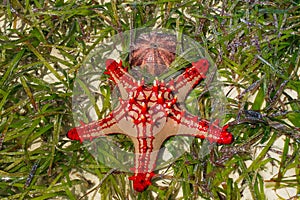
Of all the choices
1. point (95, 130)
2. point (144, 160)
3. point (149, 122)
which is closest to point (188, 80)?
point (149, 122)

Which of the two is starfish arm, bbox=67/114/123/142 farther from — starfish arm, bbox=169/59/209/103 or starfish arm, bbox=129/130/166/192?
starfish arm, bbox=169/59/209/103

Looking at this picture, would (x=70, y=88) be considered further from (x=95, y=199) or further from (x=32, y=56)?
(x=95, y=199)

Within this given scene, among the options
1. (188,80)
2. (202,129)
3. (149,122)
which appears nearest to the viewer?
(149,122)

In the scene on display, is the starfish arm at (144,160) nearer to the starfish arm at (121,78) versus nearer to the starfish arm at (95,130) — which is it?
the starfish arm at (95,130)

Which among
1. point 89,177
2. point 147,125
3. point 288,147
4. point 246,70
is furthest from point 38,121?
point 288,147

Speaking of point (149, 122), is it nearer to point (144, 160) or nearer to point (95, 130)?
point (144, 160)

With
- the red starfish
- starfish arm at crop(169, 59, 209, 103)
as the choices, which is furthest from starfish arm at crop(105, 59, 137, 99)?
starfish arm at crop(169, 59, 209, 103)

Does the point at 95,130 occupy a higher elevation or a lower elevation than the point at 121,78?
lower
